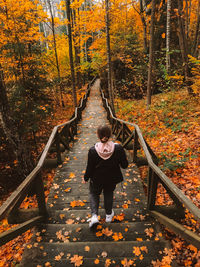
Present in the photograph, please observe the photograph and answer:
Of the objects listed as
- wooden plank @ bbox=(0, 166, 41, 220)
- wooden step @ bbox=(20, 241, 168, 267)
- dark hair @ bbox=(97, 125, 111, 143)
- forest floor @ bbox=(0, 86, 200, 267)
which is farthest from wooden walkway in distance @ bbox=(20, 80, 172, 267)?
dark hair @ bbox=(97, 125, 111, 143)

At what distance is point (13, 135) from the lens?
214 inches

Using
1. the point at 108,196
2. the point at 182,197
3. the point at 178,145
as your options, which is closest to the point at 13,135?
the point at 108,196

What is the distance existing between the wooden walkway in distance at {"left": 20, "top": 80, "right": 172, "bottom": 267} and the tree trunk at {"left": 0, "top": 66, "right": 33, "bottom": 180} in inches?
75.0

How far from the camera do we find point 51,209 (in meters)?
3.77

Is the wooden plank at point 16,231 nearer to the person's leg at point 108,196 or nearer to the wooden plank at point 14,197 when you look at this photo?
the wooden plank at point 14,197

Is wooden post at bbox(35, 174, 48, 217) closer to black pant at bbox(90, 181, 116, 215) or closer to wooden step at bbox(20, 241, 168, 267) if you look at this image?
wooden step at bbox(20, 241, 168, 267)

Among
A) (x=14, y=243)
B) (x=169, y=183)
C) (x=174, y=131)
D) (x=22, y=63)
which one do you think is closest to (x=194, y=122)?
(x=174, y=131)

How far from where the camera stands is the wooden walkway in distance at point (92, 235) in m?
2.61

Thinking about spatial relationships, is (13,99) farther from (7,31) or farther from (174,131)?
(174,131)

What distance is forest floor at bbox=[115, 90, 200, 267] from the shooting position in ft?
11.0

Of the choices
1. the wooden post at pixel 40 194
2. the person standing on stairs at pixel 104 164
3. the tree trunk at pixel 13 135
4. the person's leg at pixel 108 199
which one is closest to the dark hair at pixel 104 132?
the person standing on stairs at pixel 104 164

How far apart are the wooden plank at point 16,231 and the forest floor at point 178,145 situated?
8.57 ft

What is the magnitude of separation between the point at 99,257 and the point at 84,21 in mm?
16483

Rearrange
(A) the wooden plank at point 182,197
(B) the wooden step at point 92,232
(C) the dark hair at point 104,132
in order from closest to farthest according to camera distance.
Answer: (A) the wooden plank at point 182,197
(C) the dark hair at point 104,132
(B) the wooden step at point 92,232
